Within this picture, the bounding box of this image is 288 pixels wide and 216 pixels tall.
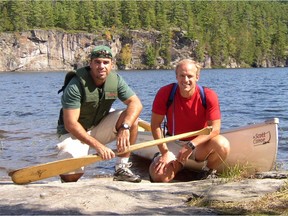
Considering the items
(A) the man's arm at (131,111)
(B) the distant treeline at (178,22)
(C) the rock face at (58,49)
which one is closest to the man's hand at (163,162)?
(A) the man's arm at (131,111)

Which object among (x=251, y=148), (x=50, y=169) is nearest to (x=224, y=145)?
(x=251, y=148)

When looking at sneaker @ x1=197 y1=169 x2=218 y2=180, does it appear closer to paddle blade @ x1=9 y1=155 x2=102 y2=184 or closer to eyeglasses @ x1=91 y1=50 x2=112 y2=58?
paddle blade @ x1=9 y1=155 x2=102 y2=184

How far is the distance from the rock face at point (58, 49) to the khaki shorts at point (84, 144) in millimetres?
101044

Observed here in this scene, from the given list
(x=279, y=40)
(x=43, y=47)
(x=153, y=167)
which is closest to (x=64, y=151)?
(x=153, y=167)

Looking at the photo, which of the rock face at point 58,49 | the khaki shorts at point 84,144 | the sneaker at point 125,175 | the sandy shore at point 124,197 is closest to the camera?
the sandy shore at point 124,197

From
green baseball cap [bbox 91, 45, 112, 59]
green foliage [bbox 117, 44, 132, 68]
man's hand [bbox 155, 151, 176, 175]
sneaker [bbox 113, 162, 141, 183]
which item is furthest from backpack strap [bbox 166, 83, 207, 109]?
green foliage [bbox 117, 44, 132, 68]

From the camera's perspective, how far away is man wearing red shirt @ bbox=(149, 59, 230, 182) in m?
5.87

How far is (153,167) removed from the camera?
6551 mm

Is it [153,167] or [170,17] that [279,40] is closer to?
[170,17]

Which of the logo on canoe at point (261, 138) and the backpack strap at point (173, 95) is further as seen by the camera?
the logo on canoe at point (261, 138)

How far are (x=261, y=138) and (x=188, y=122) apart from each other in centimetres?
115

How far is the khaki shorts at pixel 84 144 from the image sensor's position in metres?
6.23

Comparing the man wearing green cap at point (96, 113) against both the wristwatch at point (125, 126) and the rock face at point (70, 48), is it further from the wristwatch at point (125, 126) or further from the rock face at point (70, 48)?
the rock face at point (70, 48)

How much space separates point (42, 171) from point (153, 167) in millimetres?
1543
